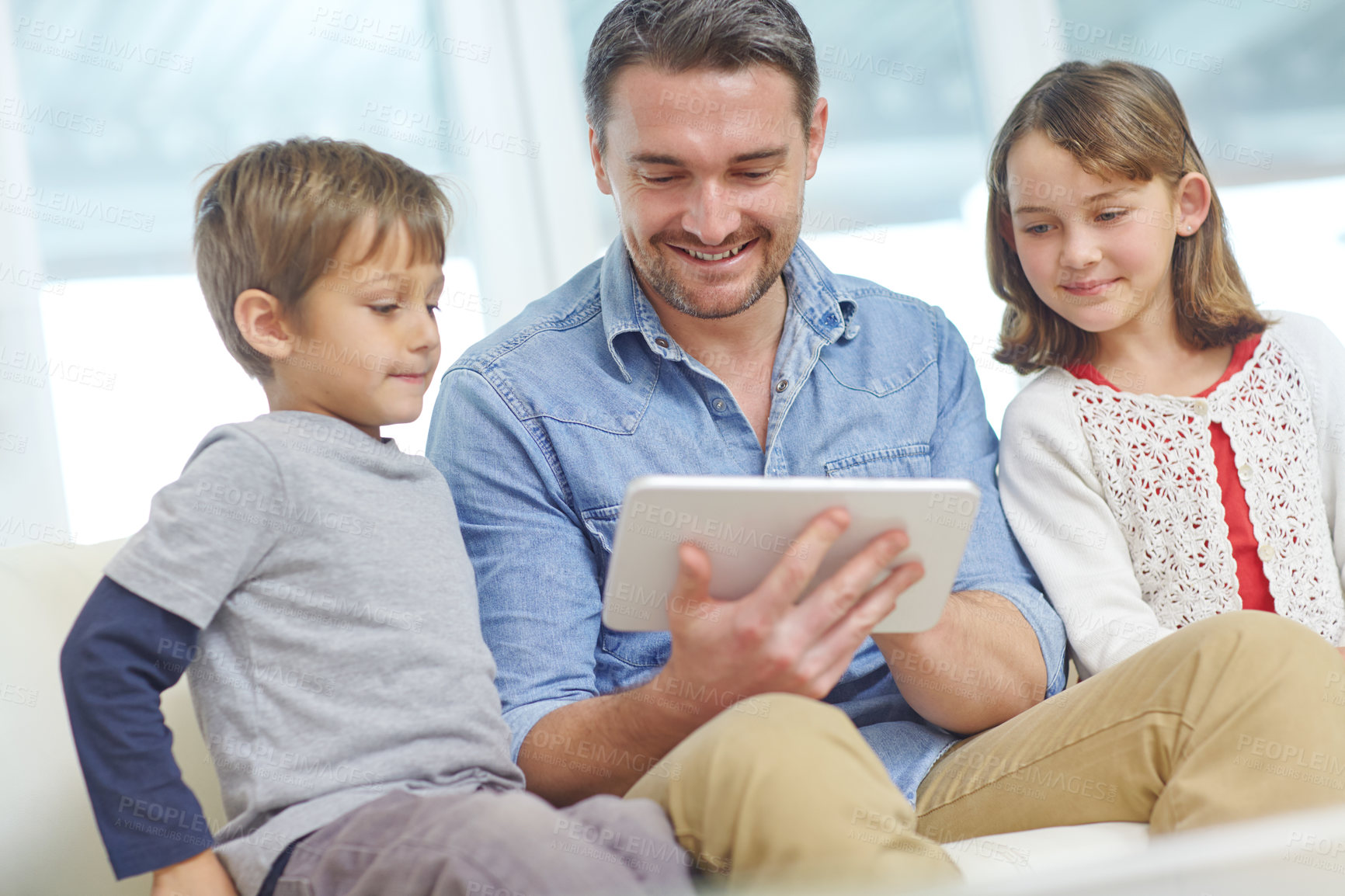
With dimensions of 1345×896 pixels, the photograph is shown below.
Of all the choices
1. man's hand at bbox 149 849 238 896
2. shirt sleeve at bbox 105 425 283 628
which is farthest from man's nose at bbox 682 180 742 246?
man's hand at bbox 149 849 238 896

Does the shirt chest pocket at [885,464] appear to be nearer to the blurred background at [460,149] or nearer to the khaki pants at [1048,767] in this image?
the khaki pants at [1048,767]

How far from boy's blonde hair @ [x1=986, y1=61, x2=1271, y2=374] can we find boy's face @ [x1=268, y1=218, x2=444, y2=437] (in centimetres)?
83

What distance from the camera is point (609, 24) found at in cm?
143

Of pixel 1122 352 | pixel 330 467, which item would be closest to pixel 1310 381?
pixel 1122 352

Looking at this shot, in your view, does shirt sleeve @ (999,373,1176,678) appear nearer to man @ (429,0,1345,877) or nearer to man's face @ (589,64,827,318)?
man @ (429,0,1345,877)

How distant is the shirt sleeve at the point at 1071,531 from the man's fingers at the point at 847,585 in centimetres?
48

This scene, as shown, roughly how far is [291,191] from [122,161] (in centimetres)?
149

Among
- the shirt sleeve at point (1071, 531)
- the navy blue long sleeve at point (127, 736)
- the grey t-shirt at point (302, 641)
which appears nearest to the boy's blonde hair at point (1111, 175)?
the shirt sleeve at point (1071, 531)

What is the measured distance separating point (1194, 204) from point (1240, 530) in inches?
17.3

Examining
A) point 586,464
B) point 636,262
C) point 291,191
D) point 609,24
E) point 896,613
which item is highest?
point 609,24

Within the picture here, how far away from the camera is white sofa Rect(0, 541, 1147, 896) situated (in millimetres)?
1053

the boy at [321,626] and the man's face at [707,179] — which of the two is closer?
the boy at [321,626]

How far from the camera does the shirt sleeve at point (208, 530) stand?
933mm

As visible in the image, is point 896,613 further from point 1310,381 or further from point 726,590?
point 1310,381
